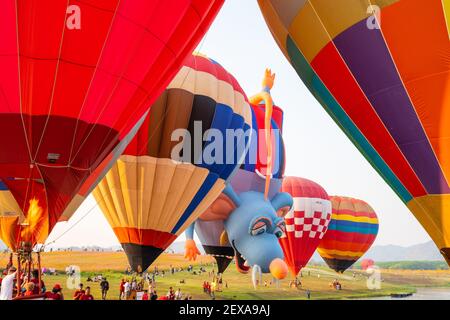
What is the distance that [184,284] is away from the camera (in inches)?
681

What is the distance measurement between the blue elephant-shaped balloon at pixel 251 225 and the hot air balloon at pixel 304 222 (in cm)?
347

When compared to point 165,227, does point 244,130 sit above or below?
above

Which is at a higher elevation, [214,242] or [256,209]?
[256,209]

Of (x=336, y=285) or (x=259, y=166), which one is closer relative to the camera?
(x=259, y=166)

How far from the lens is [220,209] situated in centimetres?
1234

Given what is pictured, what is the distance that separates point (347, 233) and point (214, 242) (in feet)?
23.5

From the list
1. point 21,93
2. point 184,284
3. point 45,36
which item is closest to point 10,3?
point 45,36

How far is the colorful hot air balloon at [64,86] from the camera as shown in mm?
4918

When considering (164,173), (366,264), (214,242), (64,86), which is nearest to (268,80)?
(214,242)

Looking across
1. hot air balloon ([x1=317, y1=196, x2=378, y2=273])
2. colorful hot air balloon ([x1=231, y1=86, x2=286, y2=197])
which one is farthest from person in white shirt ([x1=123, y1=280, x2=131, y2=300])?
hot air balloon ([x1=317, y1=196, x2=378, y2=273])

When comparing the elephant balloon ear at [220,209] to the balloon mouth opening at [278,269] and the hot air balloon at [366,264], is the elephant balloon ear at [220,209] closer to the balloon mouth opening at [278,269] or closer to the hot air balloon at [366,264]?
the balloon mouth opening at [278,269]

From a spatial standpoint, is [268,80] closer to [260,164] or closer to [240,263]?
[260,164]

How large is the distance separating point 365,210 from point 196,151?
1208 centimetres
